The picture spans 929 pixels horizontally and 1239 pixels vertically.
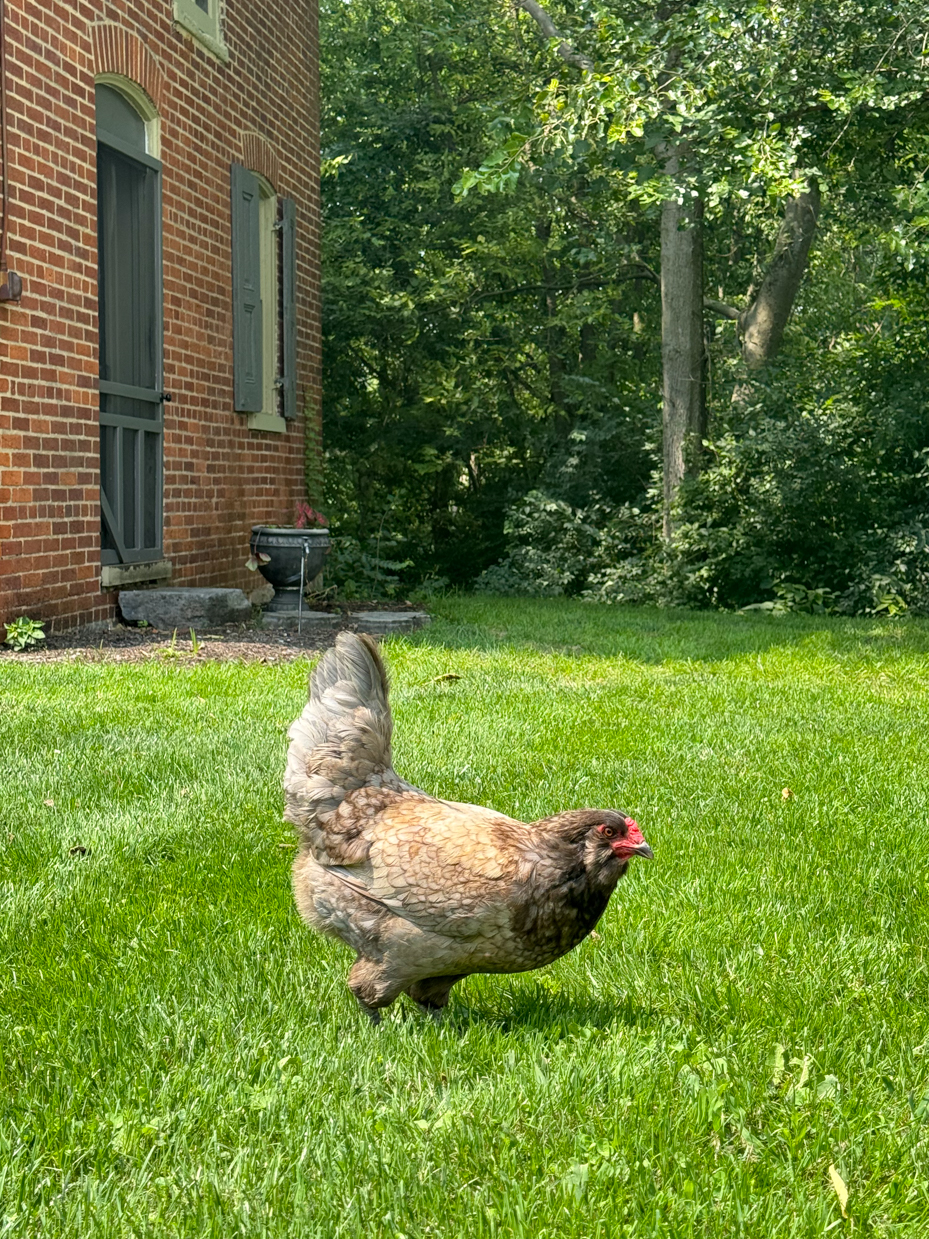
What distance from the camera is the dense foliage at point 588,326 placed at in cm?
1077

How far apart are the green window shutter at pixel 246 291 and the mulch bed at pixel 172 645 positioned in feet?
A: 9.11

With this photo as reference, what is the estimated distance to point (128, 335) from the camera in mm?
10156

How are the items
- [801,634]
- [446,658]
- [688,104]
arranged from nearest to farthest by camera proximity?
[446,658] < [688,104] < [801,634]

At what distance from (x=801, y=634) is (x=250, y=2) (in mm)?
7856

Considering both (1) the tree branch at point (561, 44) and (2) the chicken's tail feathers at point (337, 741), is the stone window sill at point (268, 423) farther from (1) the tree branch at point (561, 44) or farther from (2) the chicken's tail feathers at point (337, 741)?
(2) the chicken's tail feathers at point (337, 741)

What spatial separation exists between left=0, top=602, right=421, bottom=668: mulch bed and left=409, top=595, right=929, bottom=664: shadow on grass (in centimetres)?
101

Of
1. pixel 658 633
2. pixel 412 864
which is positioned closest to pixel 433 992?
pixel 412 864

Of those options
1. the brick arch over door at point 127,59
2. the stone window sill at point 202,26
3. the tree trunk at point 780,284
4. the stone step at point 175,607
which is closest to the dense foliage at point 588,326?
the tree trunk at point 780,284

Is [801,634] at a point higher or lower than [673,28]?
lower

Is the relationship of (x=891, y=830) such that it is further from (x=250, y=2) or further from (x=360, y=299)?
(x=360, y=299)

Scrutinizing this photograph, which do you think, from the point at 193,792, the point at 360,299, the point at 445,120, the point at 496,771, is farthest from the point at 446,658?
the point at 445,120

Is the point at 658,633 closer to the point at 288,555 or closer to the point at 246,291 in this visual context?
the point at 288,555

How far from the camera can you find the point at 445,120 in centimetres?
1798

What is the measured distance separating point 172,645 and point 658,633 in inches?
164
